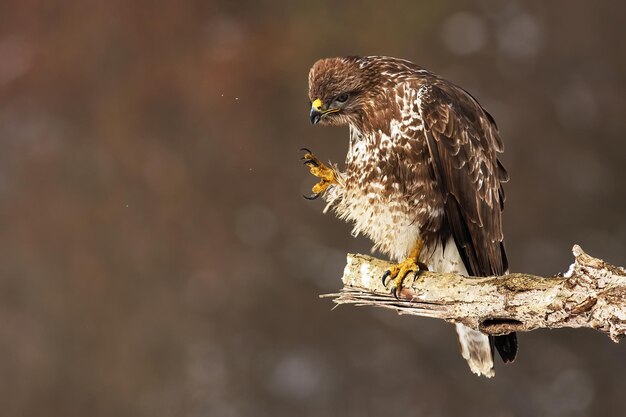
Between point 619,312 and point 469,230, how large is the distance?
35.2 inches

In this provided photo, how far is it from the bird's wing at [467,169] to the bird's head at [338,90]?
0.81ft

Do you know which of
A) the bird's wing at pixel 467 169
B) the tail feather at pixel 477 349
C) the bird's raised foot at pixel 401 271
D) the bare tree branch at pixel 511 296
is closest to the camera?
the bare tree branch at pixel 511 296

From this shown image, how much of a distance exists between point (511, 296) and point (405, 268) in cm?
57

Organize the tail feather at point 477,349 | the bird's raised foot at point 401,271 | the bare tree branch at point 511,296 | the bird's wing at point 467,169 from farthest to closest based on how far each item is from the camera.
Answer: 1. the tail feather at point 477,349
2. the bird's raised foot at point 401,271
3. the bird's wing at point 467,169
4. the bare tree branch at point 511,296

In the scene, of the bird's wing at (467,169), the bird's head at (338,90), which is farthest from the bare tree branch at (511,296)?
the bird's head at (338,90)

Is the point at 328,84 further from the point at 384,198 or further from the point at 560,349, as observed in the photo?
the point at 560,349

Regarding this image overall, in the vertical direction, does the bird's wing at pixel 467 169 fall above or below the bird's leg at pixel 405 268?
above

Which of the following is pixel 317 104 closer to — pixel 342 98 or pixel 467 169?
pixel 342 98

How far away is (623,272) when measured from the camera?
285 centimetres

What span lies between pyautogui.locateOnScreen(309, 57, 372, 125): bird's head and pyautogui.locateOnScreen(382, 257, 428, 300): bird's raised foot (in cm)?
62

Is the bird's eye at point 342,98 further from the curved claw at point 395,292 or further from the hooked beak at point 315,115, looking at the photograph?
the curved claw at point 395,292

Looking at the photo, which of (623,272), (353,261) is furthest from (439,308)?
(623,272)

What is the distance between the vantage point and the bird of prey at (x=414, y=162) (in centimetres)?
349

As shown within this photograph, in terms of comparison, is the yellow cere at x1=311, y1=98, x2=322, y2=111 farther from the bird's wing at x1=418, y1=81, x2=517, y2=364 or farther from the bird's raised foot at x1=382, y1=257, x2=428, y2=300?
the bird's raised foot at x1=382, y1=257, x2=428, y2=300
